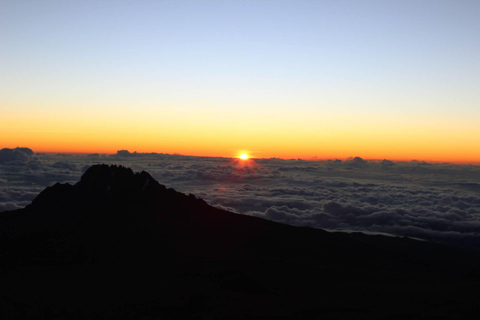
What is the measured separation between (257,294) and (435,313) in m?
34.0

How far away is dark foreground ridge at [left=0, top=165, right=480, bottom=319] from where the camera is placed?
211 ft

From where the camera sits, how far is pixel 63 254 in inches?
3686

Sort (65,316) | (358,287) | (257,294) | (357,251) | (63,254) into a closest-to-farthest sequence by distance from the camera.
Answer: (65,316) < (257,294) < (358,287) < (63,254) < (357,251)

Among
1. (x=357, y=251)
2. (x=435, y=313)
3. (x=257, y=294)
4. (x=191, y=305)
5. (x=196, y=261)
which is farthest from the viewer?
(x=357, y=251)

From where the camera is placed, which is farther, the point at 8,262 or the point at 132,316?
the point at 8,262

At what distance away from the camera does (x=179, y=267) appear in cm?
9462

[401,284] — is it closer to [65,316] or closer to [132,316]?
[132,316]

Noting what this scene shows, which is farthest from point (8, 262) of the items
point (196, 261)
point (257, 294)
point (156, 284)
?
point (257, 294)

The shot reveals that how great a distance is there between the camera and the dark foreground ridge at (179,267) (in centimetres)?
6425

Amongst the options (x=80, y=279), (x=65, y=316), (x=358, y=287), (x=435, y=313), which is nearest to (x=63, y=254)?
(x=80, y=279)

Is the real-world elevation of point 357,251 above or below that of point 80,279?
below

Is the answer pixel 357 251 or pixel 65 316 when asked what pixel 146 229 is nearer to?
pixel 65 316

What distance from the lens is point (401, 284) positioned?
96500 millimetres

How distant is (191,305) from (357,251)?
106 m
